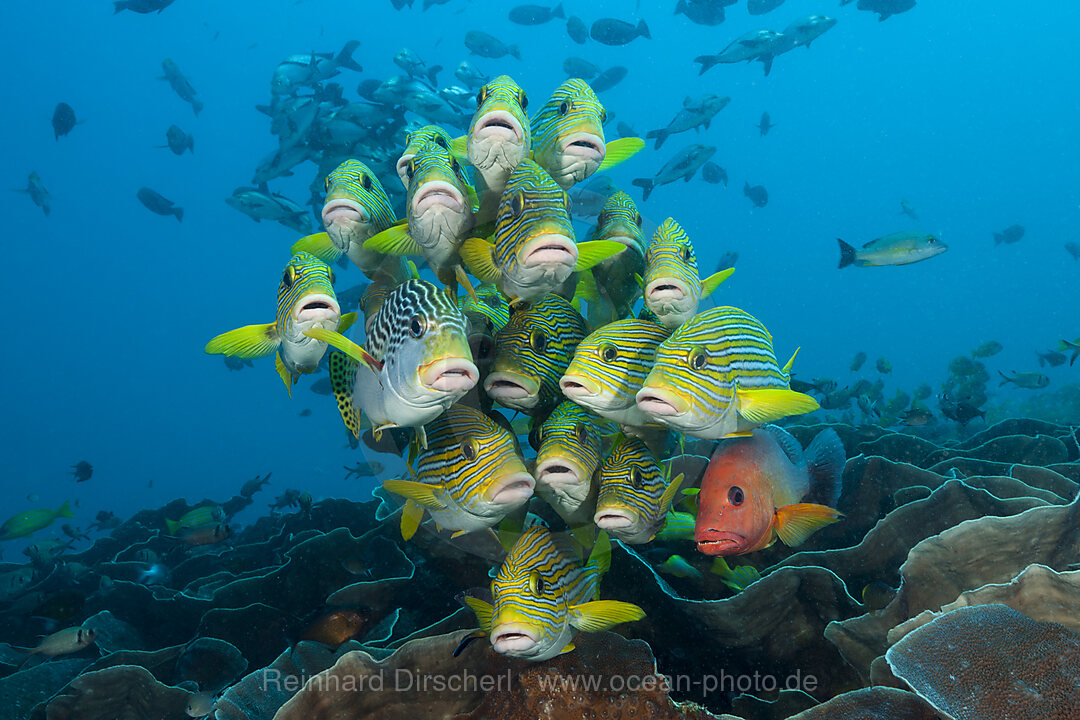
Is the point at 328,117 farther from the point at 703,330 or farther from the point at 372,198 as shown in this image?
the point at 703,330

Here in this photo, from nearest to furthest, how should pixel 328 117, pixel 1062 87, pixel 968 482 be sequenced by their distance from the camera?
pixel 968 482
pixel 328 117
pixel 1062 87

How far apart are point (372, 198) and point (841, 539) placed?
3.74m

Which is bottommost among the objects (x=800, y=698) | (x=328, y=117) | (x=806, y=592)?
(x=800, y=698)

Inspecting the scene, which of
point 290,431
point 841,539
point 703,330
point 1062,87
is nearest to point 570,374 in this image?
point 703,330

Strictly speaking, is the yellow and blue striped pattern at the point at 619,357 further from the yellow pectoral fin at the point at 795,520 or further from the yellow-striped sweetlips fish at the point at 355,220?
the yellow-striped sweetlips fish at the point at 355,220

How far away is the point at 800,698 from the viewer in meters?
2.56

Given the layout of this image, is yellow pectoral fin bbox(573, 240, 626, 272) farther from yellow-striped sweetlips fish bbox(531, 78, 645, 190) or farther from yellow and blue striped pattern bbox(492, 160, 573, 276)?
yellow-striped sweetlips fish bbox(531, 78, 645, 190)

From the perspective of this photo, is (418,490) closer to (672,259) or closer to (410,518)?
(410,518)

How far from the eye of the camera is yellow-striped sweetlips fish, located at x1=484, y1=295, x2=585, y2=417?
80.4 inches

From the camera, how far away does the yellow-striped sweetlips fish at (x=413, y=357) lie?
161 cm

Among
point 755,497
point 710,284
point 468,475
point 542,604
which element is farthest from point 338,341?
point 755,497

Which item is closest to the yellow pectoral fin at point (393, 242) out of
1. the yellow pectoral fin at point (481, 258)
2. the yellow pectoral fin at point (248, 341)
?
the yellow pectoral fin at point (481, 258)

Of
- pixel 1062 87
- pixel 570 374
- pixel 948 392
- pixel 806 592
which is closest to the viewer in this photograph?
pixel 570 374

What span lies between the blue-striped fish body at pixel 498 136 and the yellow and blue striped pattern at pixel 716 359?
89cm
